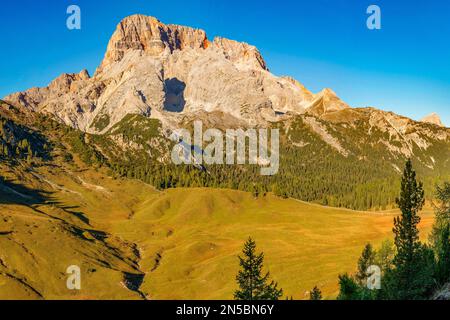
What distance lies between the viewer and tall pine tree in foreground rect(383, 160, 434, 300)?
187 feet

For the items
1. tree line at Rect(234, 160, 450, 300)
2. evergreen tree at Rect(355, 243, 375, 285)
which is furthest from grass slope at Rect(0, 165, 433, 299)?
tree line at Rect(234, 160, 450, 300)

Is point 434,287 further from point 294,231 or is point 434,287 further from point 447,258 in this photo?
point 294,231

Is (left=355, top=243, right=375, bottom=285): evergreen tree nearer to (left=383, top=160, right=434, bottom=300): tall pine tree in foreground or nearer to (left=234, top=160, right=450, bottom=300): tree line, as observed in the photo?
(left=234, top=160, right=450, bottom=300): tree line

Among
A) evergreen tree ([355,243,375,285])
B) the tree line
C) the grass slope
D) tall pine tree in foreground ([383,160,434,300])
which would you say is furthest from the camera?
the grass slope

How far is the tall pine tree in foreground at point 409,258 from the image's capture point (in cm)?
5691

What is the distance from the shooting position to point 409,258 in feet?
191

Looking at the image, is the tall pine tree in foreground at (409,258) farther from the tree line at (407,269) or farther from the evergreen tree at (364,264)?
the evergreen tree at (364,264)

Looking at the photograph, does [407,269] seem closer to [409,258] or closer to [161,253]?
[409,258]

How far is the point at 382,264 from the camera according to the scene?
92938mm

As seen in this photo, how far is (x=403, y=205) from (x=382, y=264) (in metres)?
36.4

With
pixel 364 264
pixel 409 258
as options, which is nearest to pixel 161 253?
pixel 364 264

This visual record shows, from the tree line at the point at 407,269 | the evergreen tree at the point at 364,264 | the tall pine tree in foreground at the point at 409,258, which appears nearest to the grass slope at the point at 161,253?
the evergreen tree at the point at 364,264

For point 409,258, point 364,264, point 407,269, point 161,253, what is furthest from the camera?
point 161,253
